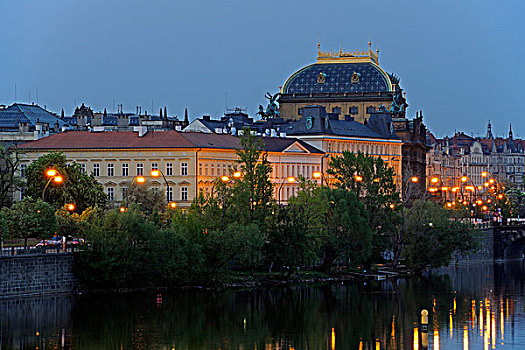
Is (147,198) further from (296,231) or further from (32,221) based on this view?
(32,221)

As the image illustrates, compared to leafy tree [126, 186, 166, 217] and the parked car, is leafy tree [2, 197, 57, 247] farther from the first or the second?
leafy tree [126, 186, 166, 217]

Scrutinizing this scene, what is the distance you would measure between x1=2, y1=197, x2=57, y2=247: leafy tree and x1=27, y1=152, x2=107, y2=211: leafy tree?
473 inches

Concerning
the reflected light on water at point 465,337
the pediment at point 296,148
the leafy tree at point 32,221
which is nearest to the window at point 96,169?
the pediment at point 296,148

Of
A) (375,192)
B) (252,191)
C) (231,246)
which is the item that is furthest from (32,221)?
(375,192)

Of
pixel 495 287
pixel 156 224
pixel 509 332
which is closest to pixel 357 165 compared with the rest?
pixel 495 287

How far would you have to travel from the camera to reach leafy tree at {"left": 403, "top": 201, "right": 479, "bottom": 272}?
433ft

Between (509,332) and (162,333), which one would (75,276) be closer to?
(162,333)

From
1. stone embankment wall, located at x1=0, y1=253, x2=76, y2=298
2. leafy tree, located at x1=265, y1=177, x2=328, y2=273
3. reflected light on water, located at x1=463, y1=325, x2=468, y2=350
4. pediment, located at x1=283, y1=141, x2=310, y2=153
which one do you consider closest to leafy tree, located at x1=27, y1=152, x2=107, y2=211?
leafy tree, located at x1=265, y1=177, x2=328, y2=273

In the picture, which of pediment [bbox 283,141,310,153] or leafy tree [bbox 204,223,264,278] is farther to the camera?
pediment [bbox 283,141,310,153]

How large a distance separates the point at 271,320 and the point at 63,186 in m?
35.9

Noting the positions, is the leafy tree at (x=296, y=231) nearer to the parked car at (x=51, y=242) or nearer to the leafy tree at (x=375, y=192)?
the leafy tree at (x=375, y=192)

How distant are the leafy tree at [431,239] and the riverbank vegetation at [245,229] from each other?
10 centimetres

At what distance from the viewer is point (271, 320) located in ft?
308

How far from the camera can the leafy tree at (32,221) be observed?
10819cm
